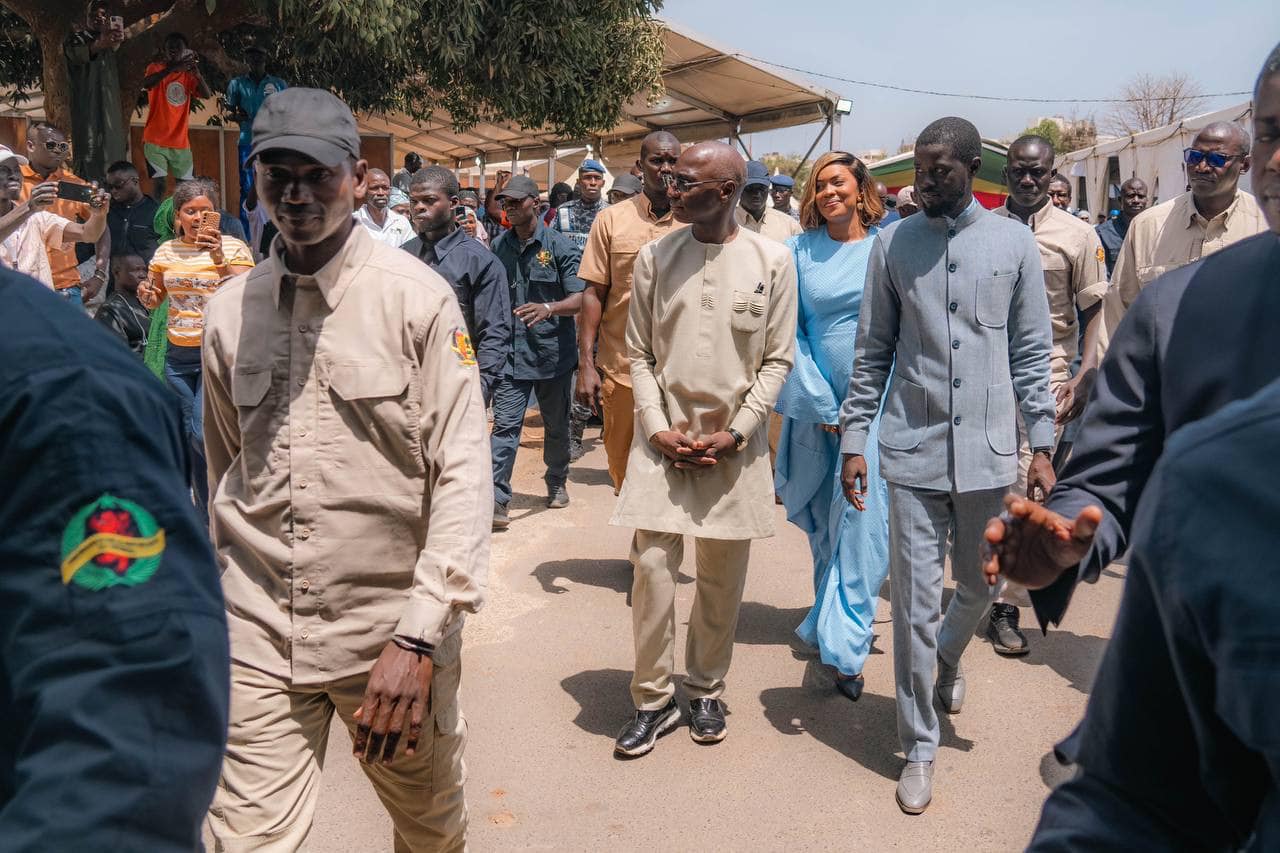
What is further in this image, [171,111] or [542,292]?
[171,111]

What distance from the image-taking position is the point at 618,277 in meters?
6.62

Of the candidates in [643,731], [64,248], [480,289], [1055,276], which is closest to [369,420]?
[643,731]

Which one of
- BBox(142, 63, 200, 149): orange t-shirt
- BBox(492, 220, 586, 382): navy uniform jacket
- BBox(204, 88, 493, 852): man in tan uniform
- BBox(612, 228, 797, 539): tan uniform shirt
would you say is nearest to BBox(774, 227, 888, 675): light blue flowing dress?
BBox(612, 228, 797, 539): tan uniform shirt

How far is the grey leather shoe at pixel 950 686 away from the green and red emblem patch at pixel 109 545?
4.22 metres

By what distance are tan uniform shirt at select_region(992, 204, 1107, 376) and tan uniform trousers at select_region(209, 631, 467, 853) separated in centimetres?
416

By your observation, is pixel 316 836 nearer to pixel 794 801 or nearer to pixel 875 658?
pixel 794 801

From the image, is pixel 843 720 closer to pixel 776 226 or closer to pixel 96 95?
pixel 776 226

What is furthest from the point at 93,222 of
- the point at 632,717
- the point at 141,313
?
the point at 632,717

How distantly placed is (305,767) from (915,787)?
2.29m

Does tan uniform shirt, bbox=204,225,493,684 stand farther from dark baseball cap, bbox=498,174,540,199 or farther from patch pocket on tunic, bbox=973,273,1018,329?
dark baseball cap, bbox=498,174,540,199

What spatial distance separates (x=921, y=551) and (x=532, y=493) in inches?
194

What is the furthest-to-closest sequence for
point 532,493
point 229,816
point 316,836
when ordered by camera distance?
1. point 532,493
2. point 316,836
3. point 229,816

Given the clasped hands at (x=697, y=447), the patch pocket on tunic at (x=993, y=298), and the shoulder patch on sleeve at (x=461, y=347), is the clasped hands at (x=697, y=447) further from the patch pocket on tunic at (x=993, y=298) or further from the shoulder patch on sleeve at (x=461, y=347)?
the shoulder patch on sleeve at (x=461, y=347)

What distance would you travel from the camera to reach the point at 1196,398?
2.03 meters
